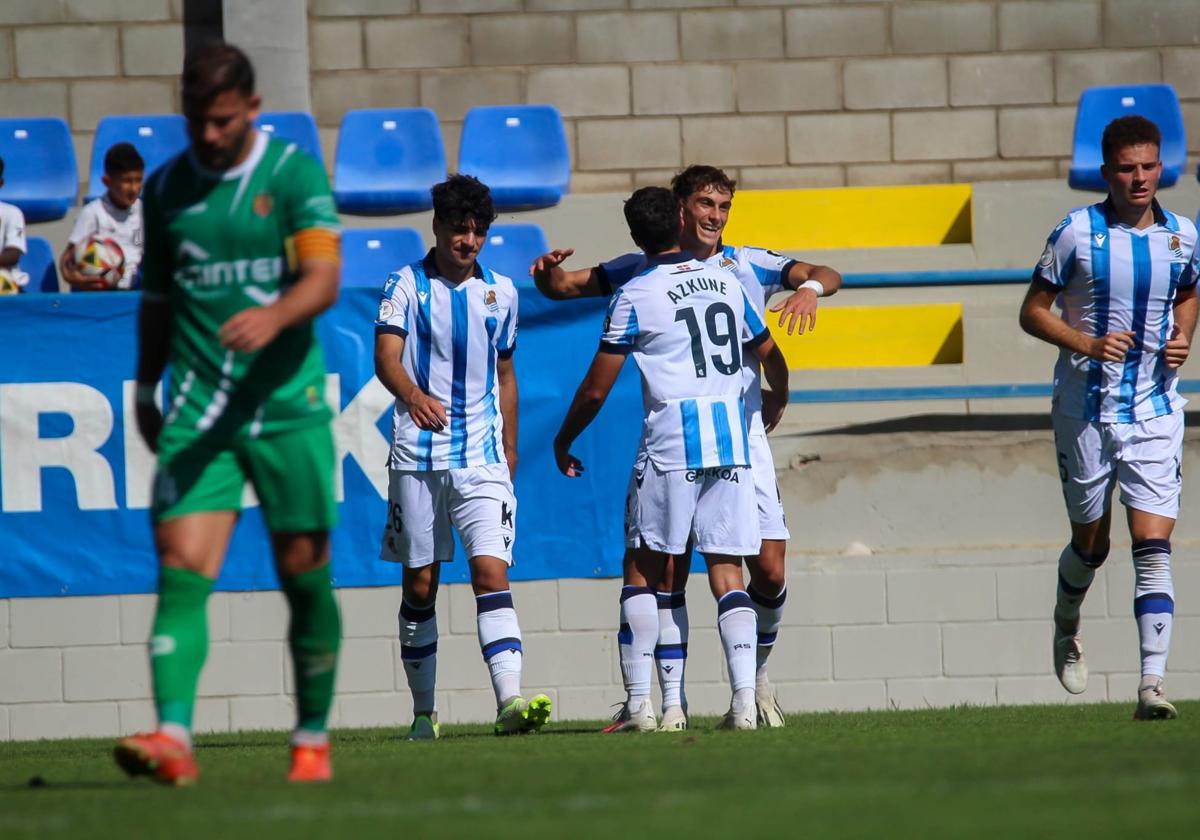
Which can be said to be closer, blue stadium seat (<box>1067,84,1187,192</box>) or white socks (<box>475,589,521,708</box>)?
white socks (<box>475,589,521,708</box>)

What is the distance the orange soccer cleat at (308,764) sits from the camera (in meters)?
4.40

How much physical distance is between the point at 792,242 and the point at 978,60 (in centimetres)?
221

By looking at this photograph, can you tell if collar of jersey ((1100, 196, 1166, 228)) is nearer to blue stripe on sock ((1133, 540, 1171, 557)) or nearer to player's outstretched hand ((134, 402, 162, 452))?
blue stripe on sock ((1133, 540, 1171, 557))

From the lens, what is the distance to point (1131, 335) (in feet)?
21.5

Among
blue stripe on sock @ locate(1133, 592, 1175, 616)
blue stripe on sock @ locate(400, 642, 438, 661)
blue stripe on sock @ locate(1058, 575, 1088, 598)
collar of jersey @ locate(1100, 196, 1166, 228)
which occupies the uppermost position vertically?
collar of jersey @ locate(1100, 196, 1166, 228)

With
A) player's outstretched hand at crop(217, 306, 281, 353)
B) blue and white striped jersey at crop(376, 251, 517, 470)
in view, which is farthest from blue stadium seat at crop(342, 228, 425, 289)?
player's outstretched hand at crop(217, 306, 281, 353)

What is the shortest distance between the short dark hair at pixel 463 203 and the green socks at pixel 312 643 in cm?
263

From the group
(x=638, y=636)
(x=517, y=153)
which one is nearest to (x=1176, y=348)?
(x=638, y=636)

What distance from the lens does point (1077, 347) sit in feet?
21.6

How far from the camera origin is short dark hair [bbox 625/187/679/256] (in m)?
6.58

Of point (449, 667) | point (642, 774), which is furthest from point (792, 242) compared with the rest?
point (642, 774)

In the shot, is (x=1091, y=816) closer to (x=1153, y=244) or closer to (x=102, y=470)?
(x=1153, y=244)

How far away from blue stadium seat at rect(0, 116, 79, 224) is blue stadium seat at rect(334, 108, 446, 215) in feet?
5.83

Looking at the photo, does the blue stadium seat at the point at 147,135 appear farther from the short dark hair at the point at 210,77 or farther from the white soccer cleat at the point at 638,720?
the short dark hair at the point at 210,77
